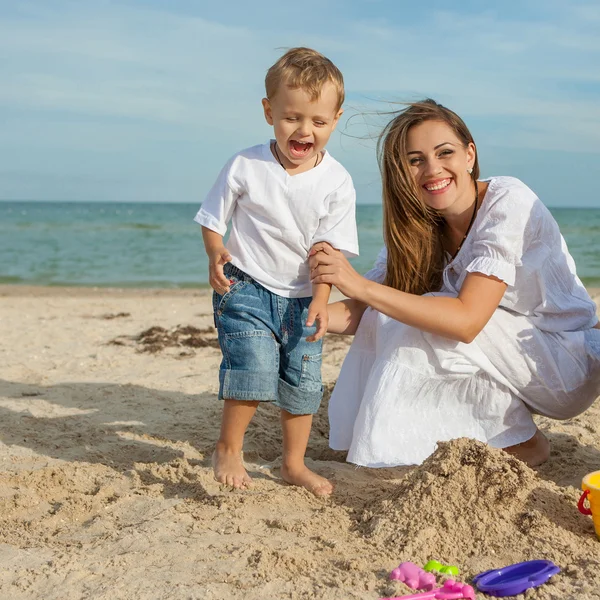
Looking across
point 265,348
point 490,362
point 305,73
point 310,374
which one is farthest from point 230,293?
point 490,362

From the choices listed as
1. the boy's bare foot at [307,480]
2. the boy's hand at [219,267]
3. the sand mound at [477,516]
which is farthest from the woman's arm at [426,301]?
the boy's bare foot at [307,480]

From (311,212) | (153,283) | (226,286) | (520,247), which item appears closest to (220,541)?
(226,286)

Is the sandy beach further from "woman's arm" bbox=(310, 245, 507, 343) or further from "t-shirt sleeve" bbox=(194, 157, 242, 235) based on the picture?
"t-shirt sleeve" bbox=(194, 157, 242, 235)

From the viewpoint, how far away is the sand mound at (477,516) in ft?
7.50

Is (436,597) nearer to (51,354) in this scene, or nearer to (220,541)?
(220,541)

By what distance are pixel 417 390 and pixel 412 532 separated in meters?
0.78

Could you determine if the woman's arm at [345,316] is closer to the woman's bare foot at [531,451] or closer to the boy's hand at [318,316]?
the boy's hand at [318,316]

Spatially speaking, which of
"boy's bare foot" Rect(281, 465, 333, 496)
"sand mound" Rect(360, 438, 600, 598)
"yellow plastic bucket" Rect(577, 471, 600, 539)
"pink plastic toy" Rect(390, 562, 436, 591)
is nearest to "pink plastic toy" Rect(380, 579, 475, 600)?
"pink plastic toy" Rect(390, 562, 436, 591)

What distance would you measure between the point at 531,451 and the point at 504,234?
3.18 ft

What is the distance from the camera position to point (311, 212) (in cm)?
287

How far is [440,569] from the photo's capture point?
2170 millimetres

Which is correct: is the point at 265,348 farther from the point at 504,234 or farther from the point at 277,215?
the point at 504,234

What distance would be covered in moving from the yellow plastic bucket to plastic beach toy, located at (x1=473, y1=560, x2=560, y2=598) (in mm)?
260

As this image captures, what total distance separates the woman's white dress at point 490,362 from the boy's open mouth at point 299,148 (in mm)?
801
